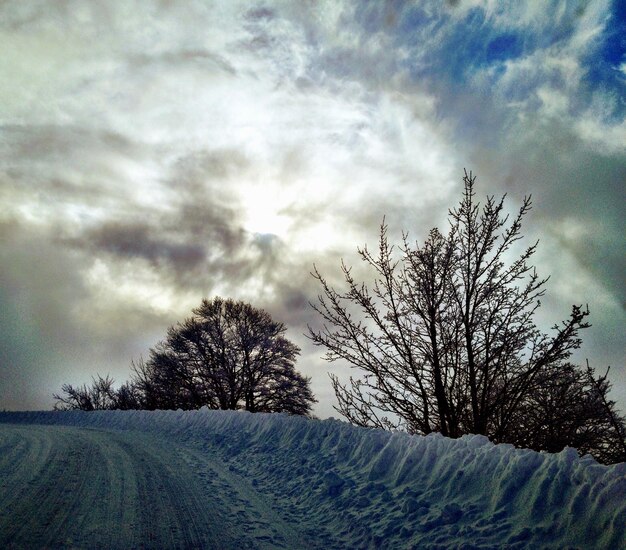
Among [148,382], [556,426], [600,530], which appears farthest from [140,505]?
[148,382]

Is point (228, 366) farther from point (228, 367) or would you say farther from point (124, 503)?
point (124, 503)

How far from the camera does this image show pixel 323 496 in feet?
20.6

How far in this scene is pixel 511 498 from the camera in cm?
446

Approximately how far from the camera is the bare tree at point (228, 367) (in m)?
28.3

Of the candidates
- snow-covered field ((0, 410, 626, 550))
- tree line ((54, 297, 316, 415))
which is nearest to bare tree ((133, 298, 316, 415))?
tree line ((54, 297, 316, 415))

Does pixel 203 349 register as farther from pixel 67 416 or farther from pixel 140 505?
pixel 140 505

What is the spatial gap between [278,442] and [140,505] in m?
4.27

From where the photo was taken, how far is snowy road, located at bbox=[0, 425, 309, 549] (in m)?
4.43

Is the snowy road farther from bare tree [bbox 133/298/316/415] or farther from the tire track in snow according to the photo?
bare tree [bbox 133/298/316/415]

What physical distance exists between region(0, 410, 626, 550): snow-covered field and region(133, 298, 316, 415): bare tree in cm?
1973

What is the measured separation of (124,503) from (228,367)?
929 inches

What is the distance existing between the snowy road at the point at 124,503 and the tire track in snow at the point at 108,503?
0.04 ft

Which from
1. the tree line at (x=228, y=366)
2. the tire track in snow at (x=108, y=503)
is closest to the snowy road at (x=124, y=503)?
the tire track in snow at (x=108, y=503)

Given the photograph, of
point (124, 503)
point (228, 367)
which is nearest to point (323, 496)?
point (124, 503)
